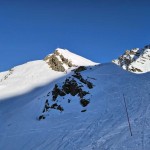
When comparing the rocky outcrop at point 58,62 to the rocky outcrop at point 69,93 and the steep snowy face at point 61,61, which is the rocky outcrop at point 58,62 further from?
the rocky outcrop at point 69,93

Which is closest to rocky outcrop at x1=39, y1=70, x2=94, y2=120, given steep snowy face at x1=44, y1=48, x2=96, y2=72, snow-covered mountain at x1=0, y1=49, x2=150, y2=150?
snow-covered mountain at x1=0, y1=49, x2=150, y2=150

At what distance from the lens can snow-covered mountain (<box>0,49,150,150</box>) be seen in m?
27.6

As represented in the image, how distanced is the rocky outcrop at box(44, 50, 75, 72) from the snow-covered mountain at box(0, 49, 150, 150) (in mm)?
3146

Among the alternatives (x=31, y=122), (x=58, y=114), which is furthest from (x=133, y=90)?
(x=31, y=122)

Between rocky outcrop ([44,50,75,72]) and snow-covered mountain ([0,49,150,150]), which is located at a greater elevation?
rocky outcrop ([44,50,75,72])

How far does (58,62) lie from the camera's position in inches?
2355

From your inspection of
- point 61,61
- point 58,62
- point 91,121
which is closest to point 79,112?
point 91,121

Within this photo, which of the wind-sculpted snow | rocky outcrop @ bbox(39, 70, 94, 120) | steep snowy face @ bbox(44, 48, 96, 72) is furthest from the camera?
steep snowy face @ bbox(44, 48, 96, 72)

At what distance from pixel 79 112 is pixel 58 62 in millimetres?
24476

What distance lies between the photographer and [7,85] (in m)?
54.6

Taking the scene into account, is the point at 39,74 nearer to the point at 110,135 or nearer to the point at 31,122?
the point at 31,122

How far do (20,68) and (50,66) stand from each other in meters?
8.25

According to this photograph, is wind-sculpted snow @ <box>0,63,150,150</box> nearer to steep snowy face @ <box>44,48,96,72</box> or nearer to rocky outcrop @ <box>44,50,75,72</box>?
rocky outcrop @ <box>44,50,75,72</box>

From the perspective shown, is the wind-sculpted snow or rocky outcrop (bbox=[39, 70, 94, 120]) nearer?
the wind-sculpted snow
